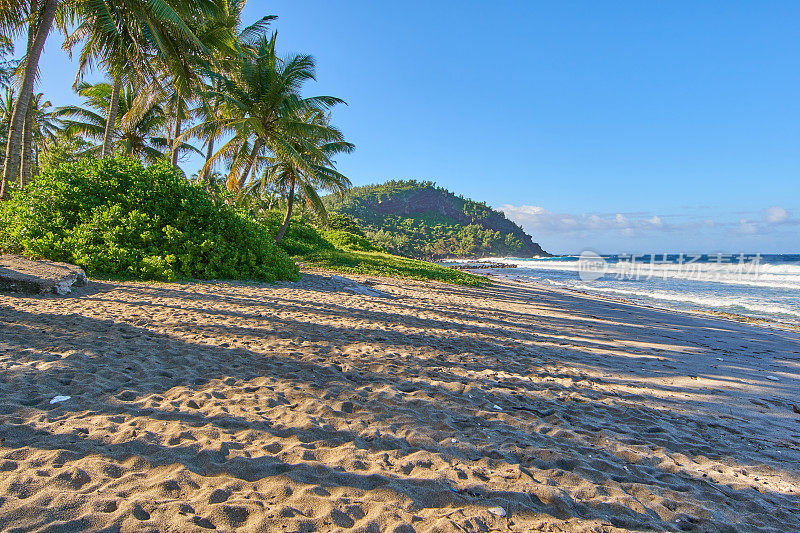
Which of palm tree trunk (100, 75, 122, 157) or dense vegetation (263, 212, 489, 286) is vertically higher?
palm tree trunk (100, 75, 122, 157)

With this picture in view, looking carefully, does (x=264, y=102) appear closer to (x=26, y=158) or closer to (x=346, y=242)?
(x=26, y=158)

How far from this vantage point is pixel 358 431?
2895 mm

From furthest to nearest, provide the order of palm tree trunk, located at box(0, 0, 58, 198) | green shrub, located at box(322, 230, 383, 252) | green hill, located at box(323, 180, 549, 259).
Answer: green hill, located at box(323, 180, 549, 259), green shrub, located at box(322, 230, 383, 252), palm tree trunk, located at box(0, 0, 58, 198)

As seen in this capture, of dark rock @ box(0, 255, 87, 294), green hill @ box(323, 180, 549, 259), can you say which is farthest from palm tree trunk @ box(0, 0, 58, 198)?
green hill @ box(323, 180, 549, 259)

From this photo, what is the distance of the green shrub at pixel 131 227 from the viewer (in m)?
8.93

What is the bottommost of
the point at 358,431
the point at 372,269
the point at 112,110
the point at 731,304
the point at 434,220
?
the point at 731,304

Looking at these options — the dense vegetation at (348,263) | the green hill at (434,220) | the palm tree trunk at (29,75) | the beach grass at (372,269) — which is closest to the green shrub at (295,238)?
the dense vegetation at (348,263)

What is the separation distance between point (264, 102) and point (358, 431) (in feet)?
53.0

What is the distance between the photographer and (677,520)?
2.20 m

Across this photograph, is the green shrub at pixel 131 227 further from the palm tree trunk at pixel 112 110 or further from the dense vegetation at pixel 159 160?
the palm tree trunk at pixel 112 110

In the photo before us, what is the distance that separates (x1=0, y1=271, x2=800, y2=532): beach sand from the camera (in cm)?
201

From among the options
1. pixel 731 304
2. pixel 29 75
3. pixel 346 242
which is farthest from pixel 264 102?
pixel 731 304

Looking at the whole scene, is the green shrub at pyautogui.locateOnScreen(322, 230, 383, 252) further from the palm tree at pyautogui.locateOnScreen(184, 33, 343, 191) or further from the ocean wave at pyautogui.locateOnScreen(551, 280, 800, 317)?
the ocean wave at pyautogui.locateOnScreen(551, 280, 800, 317)

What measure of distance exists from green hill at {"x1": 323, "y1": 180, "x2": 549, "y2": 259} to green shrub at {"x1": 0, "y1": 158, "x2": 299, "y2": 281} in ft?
248
